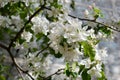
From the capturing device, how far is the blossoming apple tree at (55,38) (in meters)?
1.20

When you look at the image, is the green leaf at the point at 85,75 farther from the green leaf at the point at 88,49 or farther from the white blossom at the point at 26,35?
the white blossom at the point at 26,35

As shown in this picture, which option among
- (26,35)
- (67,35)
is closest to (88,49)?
(67,35)

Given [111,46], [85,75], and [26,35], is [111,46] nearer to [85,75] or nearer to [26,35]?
[26,35]

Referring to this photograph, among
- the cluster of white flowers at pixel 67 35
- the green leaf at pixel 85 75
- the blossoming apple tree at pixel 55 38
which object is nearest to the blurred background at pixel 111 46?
the blossoming apple tree at pixel 55 38

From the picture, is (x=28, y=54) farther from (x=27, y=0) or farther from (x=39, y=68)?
(x=27, y=0)

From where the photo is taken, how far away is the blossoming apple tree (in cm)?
120

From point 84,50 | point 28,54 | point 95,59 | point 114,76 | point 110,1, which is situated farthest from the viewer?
point 110,1

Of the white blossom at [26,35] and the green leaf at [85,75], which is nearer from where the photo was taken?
the green leaf at [85,75]

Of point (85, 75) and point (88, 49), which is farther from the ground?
point (88, 49)

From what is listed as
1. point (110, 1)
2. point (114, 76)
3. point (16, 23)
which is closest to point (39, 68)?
point (16, 23)

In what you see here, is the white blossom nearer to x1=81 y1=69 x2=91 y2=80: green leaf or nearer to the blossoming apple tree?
the blossoming apple tree

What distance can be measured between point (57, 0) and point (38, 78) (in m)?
0.44

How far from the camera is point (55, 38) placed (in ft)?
3.94

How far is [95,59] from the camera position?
1.31 metres
